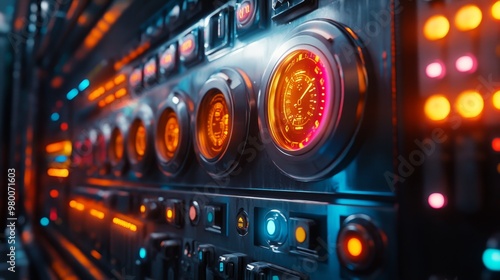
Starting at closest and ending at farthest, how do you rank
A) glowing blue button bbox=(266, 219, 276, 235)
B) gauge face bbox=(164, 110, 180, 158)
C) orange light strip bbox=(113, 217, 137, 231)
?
glowing blue button bbox=(266, 219, 276, 235) → gauge face bbox=(164, 110, 180, 158) → orange light strip bbox=(113, 217, 137, 231)

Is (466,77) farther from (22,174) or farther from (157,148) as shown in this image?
(22,174)

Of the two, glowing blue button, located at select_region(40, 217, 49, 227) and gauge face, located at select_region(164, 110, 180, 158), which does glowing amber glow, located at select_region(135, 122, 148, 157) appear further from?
glowing blue button, located at select_region(40, 217, 49, 227)

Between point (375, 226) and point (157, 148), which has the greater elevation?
point (157, 148)

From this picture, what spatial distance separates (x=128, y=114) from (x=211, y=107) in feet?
3.51

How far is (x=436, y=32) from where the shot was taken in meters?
0.87


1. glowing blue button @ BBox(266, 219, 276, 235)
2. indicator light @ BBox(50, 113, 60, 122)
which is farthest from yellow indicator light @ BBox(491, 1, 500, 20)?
indicator light @ BBox(50, 113, 60, 122)

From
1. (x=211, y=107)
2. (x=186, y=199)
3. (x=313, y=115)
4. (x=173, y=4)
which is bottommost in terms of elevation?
(x=186, y=199)

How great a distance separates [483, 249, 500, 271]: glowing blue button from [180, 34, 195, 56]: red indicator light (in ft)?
4.50

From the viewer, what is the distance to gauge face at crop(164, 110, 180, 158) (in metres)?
1.99

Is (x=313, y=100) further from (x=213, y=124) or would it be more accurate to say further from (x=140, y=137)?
(x=140, y=137)

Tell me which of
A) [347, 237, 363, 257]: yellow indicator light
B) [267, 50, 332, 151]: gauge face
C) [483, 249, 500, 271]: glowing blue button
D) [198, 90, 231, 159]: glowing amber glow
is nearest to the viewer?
[483, 249, 500, 271]: glowing blue button

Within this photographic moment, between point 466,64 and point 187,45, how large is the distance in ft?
4.09

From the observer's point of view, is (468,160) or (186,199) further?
(186,199)

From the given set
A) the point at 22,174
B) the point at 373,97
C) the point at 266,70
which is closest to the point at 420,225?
the point at 373,97
